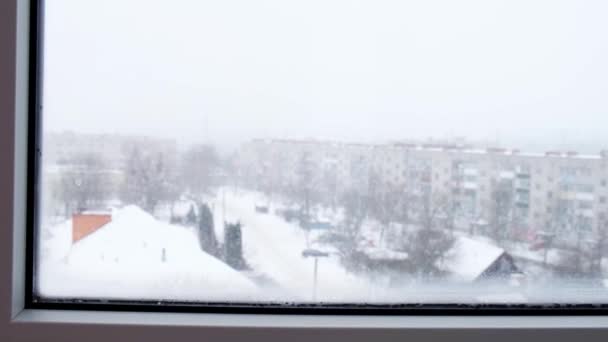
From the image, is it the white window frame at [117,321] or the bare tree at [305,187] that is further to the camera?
the bare tree at [305,187]

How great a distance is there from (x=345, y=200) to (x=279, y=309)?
32 cm

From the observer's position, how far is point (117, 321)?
1.27m

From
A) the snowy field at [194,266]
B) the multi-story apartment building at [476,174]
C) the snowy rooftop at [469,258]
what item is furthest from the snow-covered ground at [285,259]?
the snowy rooftop at [469,258]

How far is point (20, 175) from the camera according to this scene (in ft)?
4.17

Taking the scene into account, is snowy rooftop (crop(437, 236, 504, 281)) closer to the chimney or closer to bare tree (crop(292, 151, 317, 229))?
bare tree (crop(292, 151, 317, 229))

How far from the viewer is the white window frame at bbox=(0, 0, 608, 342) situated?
4.01 feet

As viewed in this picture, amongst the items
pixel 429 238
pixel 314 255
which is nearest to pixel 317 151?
pixel 314 255

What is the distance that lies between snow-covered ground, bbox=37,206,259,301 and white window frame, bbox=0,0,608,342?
2.4 inches

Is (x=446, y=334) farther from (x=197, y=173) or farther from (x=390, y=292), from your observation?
(x=197, y=173)

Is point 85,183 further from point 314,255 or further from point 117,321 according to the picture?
point 314,255

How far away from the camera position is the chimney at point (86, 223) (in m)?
1.36

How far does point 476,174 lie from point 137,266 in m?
0.90

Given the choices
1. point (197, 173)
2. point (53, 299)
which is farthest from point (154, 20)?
point (53, 299)

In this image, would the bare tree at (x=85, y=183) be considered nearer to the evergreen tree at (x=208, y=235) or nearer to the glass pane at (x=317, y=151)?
the glass pane at (x=317, y=151)
